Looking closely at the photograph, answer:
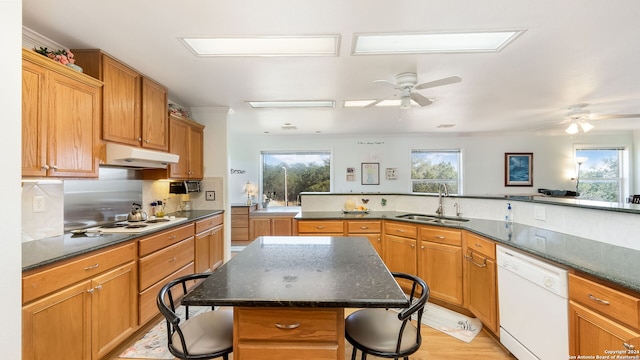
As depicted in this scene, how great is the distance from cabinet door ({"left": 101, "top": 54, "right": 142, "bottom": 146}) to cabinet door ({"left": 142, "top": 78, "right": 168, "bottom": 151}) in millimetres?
70

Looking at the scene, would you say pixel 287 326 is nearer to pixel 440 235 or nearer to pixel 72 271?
pixel 72 271

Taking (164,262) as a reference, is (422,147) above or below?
above

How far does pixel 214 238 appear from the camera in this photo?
3.65 metres

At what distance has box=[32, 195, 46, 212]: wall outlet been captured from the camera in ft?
6.40

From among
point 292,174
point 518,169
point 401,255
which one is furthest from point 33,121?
point 518,169

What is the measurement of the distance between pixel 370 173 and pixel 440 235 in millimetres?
3667

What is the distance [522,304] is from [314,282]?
159 cm

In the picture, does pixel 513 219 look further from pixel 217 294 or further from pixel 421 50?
pixel 217 294

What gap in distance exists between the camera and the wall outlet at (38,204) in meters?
1.95

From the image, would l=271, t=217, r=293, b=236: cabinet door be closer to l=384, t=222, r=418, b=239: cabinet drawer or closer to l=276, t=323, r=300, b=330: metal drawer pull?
l=384, t=222, r=418, b=239: cabinet drawer

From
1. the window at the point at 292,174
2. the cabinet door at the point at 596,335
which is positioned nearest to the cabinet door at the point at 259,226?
the window at the point at 292,174

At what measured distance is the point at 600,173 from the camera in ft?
20.0

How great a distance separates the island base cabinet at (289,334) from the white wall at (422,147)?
207 inches

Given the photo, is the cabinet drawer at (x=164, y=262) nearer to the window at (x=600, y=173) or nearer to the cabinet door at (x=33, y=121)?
the cabinet door at (x=33, y=121)
